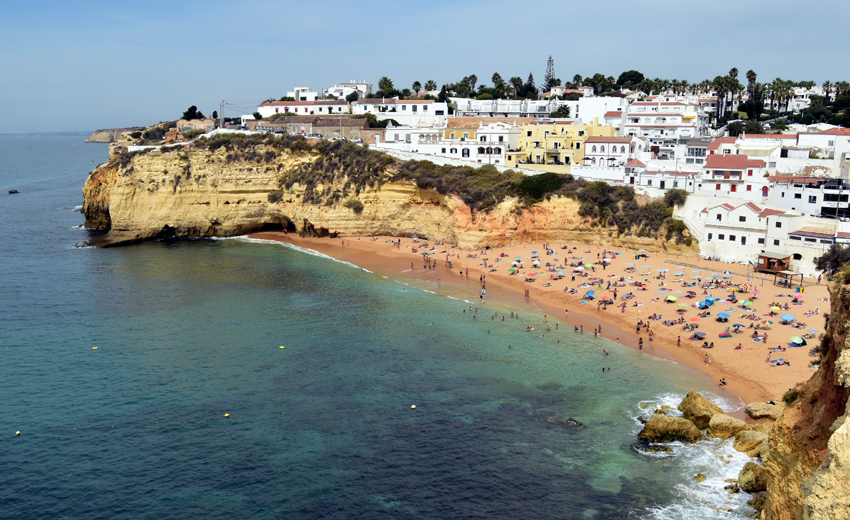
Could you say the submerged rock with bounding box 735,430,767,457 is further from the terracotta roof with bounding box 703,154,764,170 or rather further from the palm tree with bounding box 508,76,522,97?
the palm tree with bounding box 508,76,522,97

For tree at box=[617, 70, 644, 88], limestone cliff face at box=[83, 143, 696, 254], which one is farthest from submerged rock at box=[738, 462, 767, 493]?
tree at box=[617, 70, 644, 88]

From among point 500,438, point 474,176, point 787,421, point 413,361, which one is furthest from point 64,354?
point 474,176

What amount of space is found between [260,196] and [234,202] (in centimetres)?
297

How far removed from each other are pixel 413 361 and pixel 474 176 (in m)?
31.4

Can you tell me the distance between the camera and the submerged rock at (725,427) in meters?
26.0

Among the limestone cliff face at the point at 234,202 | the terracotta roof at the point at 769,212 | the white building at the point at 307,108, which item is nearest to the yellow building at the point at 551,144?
the limestone cliff face at the point at 234,202

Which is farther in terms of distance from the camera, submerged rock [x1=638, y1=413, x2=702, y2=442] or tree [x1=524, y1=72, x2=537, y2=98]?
tree [x1=524, y1=72, x2=537, y2=98]

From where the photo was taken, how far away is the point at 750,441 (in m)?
24.7

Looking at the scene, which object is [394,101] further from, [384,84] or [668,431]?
[668,431]

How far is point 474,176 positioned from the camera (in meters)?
61.5

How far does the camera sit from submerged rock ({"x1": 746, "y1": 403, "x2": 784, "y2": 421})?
27188mm

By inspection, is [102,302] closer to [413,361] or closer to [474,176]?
[413,361]

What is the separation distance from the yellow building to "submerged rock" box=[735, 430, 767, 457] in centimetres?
4562

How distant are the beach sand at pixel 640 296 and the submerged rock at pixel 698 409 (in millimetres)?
3542
